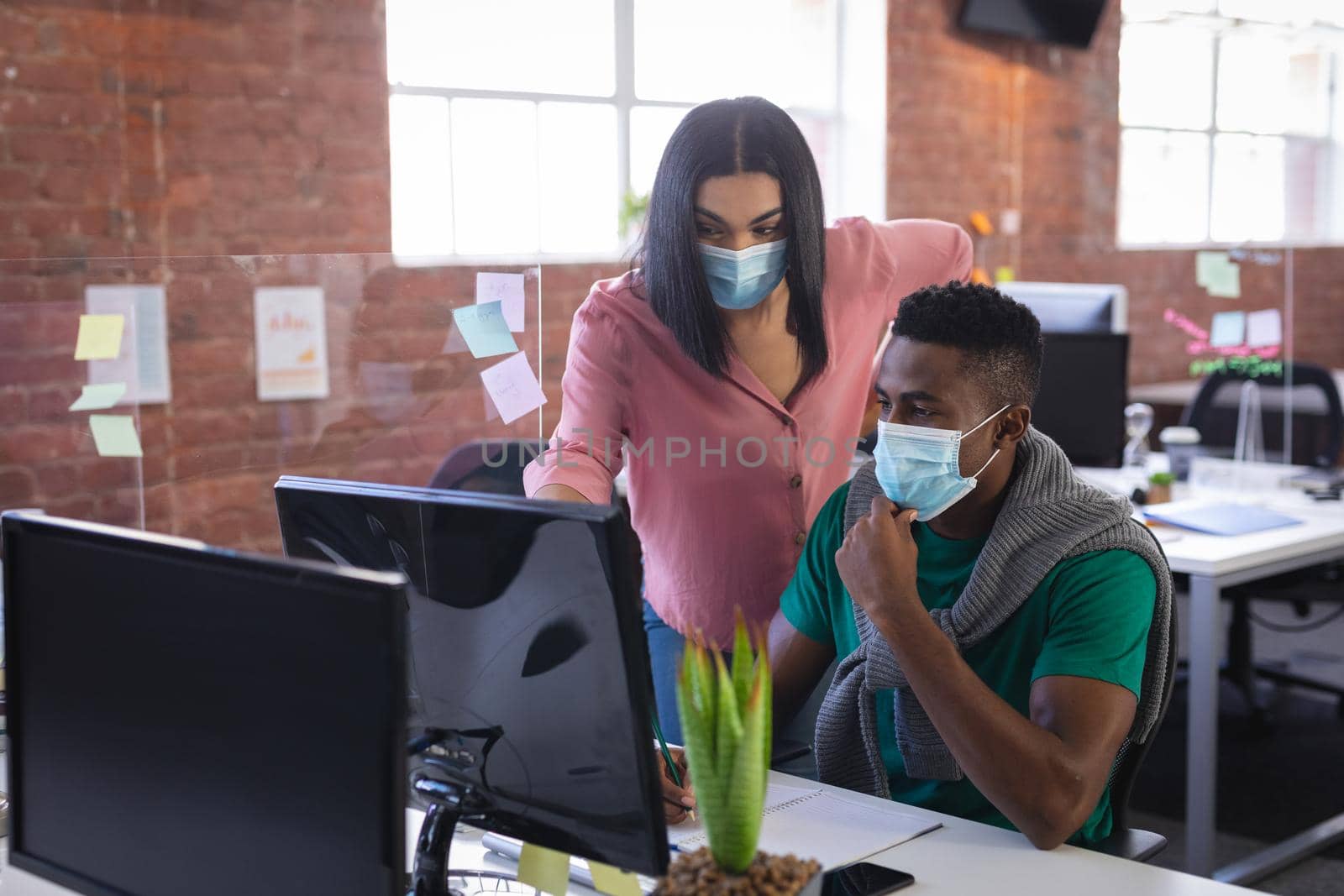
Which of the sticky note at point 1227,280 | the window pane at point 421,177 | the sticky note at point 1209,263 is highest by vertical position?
the window pane at point 421,177

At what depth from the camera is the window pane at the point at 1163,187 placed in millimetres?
6148

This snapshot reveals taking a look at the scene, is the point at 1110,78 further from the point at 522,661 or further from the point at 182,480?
the point at 522,661

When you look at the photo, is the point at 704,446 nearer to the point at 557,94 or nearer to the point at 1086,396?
the point at 1086,396

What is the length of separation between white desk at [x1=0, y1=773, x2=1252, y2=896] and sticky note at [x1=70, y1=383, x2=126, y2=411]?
108cm

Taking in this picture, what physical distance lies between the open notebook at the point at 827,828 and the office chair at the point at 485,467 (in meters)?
0.92

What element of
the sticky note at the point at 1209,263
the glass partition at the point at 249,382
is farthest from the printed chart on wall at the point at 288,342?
the sticky note at the point at 1209,263

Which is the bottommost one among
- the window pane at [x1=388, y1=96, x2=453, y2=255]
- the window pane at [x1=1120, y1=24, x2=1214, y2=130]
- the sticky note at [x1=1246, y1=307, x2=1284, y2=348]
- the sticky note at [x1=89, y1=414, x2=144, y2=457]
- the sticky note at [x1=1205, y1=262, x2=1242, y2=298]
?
the sticky note at [x1=89, y1=414, x2=144, y2=457]

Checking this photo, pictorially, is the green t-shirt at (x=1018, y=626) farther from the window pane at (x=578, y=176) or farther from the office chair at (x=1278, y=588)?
the window pane at (x=578, y=176)

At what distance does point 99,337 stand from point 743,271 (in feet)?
3.60

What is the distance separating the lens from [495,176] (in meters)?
4.22

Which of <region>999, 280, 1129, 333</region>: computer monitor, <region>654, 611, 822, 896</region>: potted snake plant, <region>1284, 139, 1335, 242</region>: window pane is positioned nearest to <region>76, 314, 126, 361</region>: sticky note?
<region>654, 611, 822, 896</region>: potted snake plant

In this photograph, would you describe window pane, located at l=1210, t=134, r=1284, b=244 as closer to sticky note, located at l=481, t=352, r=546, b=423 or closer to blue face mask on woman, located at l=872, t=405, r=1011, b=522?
sticky note, located at l=481, t=352, r=546, b=423

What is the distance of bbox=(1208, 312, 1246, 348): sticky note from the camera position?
3.75 metres

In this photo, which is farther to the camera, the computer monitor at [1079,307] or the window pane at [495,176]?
the window pane at [495,176]
